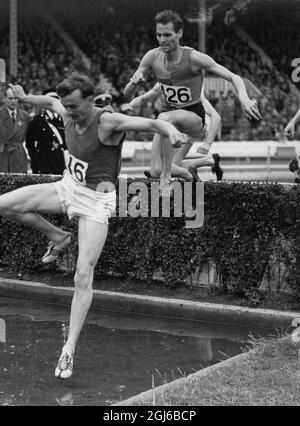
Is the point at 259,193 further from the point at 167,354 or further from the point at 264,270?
the point at 167,354

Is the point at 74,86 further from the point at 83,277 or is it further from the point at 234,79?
the point at 234,79

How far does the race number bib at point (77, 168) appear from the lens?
6757mm

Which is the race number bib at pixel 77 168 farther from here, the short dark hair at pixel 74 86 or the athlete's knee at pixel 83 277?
the athlete's knee at pixel 83 277

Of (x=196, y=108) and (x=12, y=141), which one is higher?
(x=196, y=108)

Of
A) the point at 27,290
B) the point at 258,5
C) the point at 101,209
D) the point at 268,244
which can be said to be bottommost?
the point at 27,290

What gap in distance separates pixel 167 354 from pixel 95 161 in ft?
5.69

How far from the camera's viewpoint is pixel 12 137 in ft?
42.5

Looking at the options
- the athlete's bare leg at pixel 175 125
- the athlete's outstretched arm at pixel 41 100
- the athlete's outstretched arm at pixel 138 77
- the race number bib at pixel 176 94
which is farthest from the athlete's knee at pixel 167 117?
the athlete's outstretched arm at pixel 41 100

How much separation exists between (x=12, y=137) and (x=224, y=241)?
17.3 ft

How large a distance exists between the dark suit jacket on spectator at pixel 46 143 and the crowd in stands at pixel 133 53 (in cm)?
1204

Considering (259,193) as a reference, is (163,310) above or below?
below

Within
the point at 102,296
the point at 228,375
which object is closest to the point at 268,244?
the point at 102,296

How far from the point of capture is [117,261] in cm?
934

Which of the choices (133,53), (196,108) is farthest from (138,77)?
(133,53)
